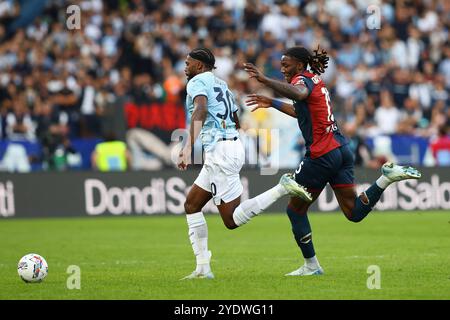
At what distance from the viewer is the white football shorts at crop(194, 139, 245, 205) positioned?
37.8 feet

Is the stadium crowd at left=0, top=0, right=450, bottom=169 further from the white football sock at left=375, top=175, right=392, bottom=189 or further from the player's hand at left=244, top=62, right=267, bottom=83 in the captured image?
the player's hand at left=244, top=62, right=267, bottom=83

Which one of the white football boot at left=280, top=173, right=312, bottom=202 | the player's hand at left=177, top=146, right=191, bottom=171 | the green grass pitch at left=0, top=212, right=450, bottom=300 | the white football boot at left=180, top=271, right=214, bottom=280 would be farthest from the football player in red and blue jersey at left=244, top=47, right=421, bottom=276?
the player's hand at left=177, top=146, right=191, bottom=171

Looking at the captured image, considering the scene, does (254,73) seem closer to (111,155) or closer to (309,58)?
(309,58)

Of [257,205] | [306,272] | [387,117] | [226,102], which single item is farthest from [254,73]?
[387,117]

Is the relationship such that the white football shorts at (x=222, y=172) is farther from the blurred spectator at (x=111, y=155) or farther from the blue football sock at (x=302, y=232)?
the blurred spectator at (x=111, y=155)

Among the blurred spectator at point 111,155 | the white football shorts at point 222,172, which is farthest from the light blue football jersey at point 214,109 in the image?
the blurred spectator at point 111,155

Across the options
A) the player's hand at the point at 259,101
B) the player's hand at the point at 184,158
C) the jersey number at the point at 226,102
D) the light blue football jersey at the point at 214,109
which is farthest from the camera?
the jersey number at the point at 226,102

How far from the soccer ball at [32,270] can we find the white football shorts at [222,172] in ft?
6.55

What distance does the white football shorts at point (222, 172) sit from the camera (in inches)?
453

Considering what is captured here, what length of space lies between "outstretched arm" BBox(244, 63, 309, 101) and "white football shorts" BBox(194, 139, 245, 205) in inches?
37.9

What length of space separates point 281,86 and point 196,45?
18122 mm

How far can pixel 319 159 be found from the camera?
1164 cm
